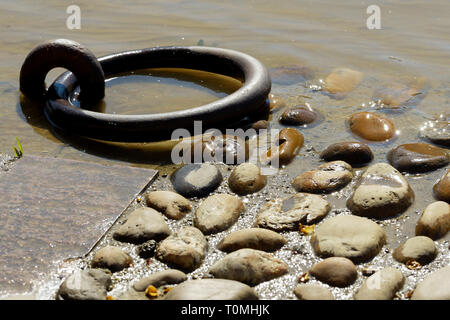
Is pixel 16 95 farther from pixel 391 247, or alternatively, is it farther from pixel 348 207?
pixel 391 247

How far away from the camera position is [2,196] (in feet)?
11.5

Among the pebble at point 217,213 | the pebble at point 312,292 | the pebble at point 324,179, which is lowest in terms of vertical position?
the pebble at point 312,292

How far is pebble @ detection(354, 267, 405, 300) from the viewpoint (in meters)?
2.61

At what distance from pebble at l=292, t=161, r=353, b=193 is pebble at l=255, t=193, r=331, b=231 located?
0.41 ft

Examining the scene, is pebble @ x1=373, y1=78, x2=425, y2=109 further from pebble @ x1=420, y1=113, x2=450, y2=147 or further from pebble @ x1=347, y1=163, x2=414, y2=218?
pebble @ x1=347, y1=163, x2=414, y2=218

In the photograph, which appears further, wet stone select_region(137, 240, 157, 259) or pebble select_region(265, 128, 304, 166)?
pebble select_region(265, 128, 304, 166)

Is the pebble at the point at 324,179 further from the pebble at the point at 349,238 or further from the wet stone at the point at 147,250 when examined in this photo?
the wet stone at the point at 147,250

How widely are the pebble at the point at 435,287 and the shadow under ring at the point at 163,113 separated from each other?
6.71ft

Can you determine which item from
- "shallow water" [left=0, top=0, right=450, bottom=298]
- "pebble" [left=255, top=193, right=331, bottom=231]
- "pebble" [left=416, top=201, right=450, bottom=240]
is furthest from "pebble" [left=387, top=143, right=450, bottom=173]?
"pebble" [left=255, top=193, right=331, bottom=231]

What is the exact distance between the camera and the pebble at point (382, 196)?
3260 mm

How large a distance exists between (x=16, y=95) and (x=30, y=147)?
110 centimetres

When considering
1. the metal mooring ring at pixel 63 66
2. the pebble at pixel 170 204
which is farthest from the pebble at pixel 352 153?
the metal mooring ring at pixel 63 66

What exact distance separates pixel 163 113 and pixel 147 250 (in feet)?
4.65

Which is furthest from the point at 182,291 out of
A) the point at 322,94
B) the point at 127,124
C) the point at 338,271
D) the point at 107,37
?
the point at 107,37
